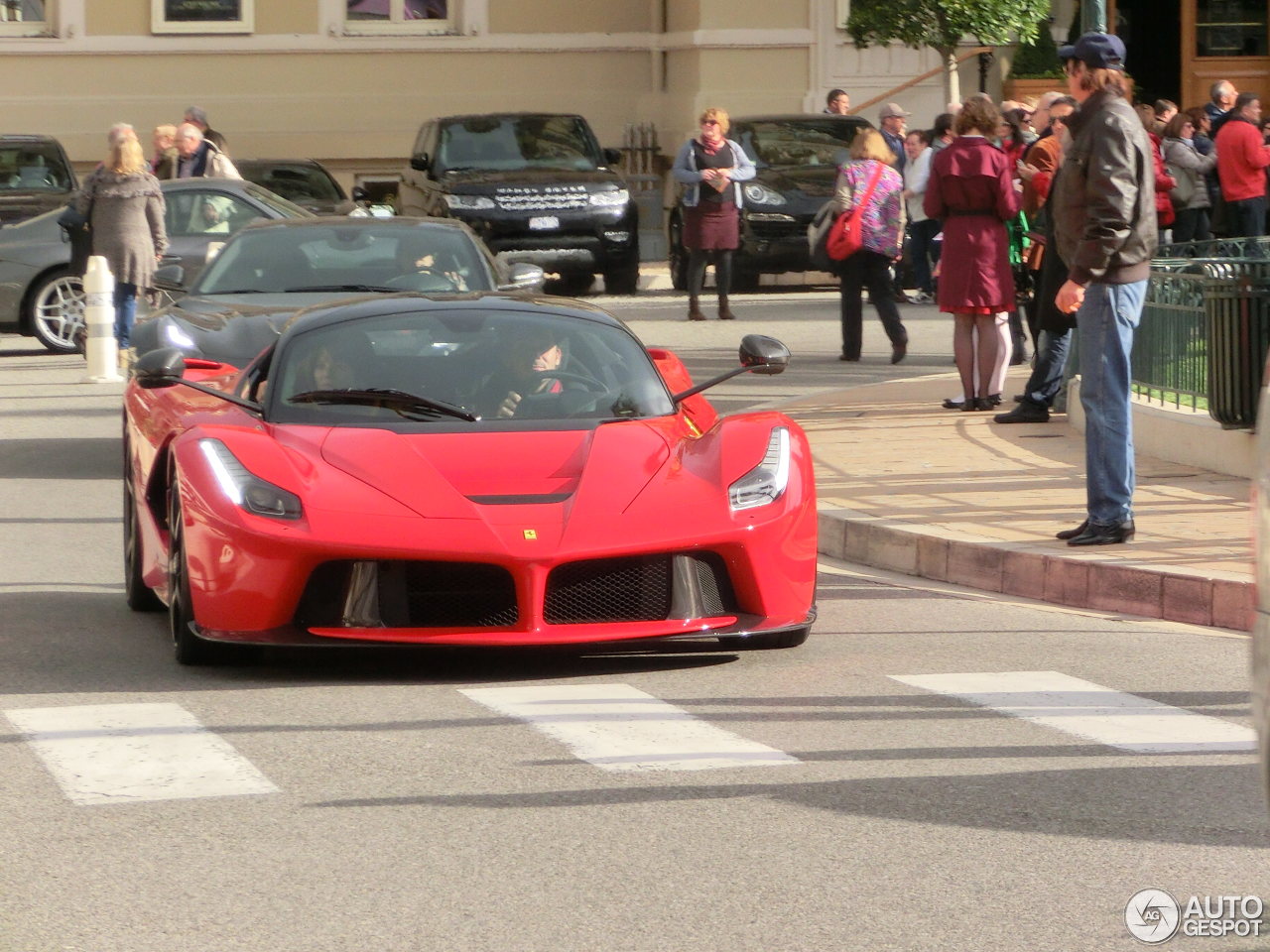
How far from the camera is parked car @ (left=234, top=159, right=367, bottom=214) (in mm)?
24906

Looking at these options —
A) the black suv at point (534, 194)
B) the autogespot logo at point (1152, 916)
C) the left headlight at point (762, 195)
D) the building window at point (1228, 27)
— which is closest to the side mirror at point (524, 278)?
the autogespot logo at point (1152, 916)

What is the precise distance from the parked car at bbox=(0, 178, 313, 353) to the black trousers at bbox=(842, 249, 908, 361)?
4540mm

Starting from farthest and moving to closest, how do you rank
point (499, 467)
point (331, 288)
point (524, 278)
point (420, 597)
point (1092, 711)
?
point (524, 278)
point (331, 288)
point (499, 467)
point (420, 597)
point (1092, 711)

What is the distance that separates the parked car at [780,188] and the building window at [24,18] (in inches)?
493

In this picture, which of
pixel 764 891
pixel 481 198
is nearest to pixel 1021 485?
pixel 764 891

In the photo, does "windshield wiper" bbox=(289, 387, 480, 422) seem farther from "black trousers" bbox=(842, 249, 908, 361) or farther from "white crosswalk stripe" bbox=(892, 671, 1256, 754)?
"black trousers" bbox=(842, 249, 908, 361)

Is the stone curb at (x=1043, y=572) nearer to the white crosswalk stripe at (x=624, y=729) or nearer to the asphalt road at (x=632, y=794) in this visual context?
the asphalt road at (x=632, y=794)

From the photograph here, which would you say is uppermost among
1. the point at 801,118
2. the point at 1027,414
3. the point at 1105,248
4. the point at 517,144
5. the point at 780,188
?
the point at 801,118

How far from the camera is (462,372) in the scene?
8.21m

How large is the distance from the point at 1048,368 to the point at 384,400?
6425 millimetres

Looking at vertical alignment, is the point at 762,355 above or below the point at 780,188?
below

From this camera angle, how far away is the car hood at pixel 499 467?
24.0ft

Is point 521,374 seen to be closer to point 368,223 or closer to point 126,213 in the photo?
point 368,223

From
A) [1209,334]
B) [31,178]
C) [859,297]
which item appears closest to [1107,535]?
[1209,334]
